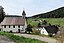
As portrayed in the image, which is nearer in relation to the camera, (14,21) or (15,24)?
(15,24)

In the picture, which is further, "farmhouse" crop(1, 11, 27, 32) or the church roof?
the church roof

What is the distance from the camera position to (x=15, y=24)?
6044 cm

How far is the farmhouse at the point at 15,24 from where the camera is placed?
196 ft

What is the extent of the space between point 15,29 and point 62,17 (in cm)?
6713

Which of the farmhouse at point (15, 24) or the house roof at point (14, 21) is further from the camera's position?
the house roof at point (14, 21)

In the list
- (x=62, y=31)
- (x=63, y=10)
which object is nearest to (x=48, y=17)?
(x=63, y=10)

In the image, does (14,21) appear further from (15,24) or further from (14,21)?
(15,24)

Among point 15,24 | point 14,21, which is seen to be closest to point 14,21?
point 14,21

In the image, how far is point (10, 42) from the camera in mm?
22688

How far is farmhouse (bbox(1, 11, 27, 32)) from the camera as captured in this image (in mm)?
59719

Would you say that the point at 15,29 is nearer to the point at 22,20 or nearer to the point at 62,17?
the point at 22,20

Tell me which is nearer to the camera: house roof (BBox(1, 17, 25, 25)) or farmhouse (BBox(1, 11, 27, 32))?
farmhouse (BBox(1, 11, 27, 32))

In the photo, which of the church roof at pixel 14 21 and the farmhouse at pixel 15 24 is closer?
Result: the farmhouse at pixel 15 24

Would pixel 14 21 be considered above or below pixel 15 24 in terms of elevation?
above
